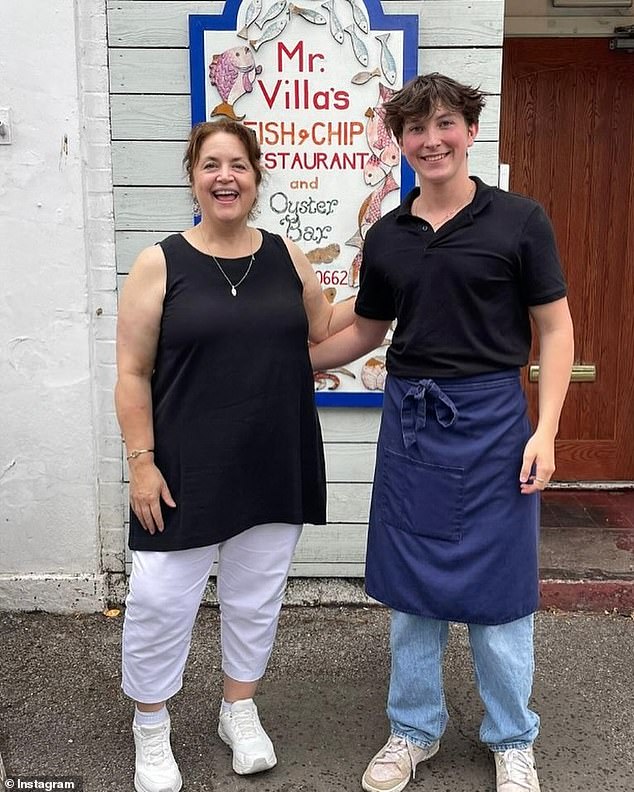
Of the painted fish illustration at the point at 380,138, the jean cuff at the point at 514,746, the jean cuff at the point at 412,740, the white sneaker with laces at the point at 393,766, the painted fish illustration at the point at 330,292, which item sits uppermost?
the painted fish illustration at the point at 380,138

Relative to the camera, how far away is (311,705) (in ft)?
9.73

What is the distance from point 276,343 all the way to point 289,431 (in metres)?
0.25

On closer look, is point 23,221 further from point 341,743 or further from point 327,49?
point 341,743

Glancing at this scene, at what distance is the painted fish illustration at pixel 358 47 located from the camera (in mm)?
3271

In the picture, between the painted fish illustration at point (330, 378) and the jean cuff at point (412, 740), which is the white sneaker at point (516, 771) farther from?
the painted fish illustration at point (330, 378)

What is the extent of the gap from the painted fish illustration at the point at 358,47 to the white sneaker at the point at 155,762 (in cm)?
237

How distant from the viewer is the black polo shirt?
2.20 meters

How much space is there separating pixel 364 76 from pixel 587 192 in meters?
1.62

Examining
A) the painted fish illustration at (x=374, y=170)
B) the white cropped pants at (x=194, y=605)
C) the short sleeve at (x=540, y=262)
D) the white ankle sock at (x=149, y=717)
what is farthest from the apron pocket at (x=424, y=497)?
the painted fish illustration at (x=374, y=170)

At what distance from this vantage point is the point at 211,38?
10.7ft

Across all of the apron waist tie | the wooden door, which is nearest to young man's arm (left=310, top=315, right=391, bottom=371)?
the apron waist tie

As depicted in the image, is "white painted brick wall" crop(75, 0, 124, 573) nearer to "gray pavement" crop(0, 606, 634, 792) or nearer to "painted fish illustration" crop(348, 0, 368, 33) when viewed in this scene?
"gray pavement" crop(0, 606, 634, 792)

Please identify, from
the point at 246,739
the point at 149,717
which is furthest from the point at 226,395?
the point at 246,739

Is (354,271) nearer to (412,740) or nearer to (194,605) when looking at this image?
(194,605)
